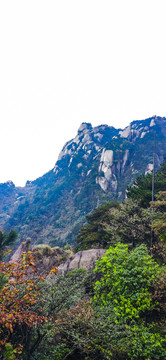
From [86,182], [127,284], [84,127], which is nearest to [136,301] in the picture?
[127,284]

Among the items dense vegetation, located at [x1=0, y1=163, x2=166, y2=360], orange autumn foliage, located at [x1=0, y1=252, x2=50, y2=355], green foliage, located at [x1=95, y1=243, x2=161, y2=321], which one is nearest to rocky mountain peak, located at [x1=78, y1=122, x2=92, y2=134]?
green foliage, located at [x1=95, y1=243, x2=161, y2=321]

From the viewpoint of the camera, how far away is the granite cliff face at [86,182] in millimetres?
65750

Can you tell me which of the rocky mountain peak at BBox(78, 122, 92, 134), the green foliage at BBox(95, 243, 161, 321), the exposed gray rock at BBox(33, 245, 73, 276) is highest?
the rocky mountain peak at BBox(78, 122, 92, 134)

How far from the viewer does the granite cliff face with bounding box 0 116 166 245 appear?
216ft

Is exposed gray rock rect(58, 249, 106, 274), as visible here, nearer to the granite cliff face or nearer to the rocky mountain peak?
the granite cliff face

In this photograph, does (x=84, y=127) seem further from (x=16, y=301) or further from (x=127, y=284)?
(x=16, y=301)

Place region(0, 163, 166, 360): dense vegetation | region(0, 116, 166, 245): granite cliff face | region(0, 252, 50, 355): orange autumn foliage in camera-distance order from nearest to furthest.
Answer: region(0, 252, 50, 355): orange autumn foliage
region(0, 163, 166, 360): dense vegetation
region(0, 116, 166, 245): granite cliff face

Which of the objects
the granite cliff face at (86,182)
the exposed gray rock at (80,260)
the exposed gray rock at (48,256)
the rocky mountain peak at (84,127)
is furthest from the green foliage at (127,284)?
the rocky mountain peak at (84,127)

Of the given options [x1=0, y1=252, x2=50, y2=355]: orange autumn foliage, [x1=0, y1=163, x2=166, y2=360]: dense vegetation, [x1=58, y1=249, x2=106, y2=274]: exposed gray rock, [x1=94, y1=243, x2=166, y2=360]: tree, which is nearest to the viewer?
[x1=0, y1=252, x2=50, y2=355]: orange autumn foliage

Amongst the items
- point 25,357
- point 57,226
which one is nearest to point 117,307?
point 25,357

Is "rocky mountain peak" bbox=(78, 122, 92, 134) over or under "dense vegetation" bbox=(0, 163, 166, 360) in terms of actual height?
over

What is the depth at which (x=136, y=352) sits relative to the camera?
485 centimetres

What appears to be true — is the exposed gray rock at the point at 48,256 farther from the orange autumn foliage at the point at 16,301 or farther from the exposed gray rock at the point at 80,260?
the orange autumn foliage at the point at 16,301

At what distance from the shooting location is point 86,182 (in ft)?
261
